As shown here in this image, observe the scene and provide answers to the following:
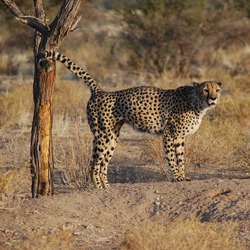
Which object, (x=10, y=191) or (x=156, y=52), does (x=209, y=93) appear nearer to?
(x=10, y=191)

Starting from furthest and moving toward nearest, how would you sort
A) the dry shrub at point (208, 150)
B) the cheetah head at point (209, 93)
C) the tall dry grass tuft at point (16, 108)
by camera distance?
the tall dry grass tuft at point (16, 108), the dry shrub at point (208, 150), the cheetah head at point (209, 93)

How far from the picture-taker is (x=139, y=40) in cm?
2288

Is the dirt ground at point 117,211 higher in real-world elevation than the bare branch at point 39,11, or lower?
lower

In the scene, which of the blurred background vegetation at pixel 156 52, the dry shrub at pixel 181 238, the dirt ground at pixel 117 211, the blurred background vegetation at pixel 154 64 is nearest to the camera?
the dry shrub at pixel 181 238

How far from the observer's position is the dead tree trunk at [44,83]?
8.80 metres

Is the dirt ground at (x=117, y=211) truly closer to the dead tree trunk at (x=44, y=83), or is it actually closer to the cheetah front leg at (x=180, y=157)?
the dead tree trunk at (x=44, y=83)

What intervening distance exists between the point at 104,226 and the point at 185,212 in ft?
3.11

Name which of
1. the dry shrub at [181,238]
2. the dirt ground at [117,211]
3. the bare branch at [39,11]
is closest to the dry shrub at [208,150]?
the dirt ground at [117,211]

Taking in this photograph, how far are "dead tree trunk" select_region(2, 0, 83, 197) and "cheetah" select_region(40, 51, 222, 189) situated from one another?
1103 mm

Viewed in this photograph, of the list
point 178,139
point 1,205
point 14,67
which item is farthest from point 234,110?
point 14,67

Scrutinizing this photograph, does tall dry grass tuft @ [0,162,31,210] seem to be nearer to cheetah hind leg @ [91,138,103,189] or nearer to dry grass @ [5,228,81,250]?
dry grass @ [5,228,81,250]

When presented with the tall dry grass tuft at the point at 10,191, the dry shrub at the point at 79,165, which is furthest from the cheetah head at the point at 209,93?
the tall dry grass tuft at the point at 10,191

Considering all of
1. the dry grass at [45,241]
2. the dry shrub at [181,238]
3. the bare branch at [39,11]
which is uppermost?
the bare branch at [39,11]

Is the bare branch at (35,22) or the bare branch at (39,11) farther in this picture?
the bare branch at (39,11)
